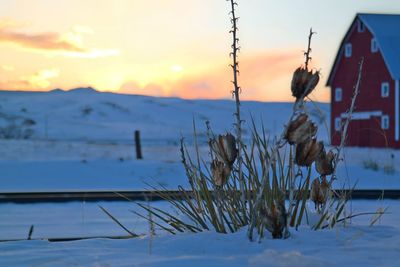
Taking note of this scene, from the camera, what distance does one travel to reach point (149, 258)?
108 inches

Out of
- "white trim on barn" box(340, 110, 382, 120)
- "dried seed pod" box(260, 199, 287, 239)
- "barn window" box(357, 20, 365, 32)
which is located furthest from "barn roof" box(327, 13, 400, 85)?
"dried seed pod" box(260, 199, 287, 239)

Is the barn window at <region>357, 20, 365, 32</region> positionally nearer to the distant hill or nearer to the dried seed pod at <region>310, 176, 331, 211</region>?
the distant hill

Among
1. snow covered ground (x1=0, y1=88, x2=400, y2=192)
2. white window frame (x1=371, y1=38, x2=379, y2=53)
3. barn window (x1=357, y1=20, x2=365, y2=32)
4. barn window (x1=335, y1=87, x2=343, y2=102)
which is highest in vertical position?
barn window (x1=357, y1=20, x2=365, y2=32)

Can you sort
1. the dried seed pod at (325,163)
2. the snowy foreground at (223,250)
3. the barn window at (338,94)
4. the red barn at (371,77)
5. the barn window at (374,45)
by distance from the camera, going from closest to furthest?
1. the snowy foreground at (223,250)
2. the dried seed pod at (325,163)
3. the red barn at (371,77)
4. the barn window at (374,45)
5. the barn window at (338,94)

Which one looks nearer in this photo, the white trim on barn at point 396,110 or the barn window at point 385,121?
the white trim on barn at point 396,110

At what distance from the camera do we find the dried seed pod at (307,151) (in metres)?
2.98

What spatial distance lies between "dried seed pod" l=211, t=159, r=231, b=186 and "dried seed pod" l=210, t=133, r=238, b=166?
47 millimetres

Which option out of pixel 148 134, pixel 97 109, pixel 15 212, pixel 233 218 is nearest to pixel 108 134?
pixel 148 134

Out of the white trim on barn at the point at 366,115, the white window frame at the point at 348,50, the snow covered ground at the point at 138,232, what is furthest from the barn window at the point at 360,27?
the snow covered ground at the point at 138,232

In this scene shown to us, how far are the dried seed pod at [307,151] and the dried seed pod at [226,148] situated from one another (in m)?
0.29

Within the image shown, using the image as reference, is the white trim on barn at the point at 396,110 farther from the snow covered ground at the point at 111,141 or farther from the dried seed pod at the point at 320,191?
the dried seed pod at the point at 320,191

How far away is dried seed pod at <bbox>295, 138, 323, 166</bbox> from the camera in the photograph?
9.77ft

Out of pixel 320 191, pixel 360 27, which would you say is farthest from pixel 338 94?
pixel 320 191

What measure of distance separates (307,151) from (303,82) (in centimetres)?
37
